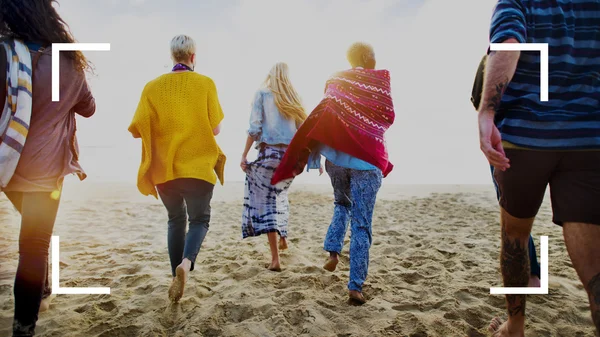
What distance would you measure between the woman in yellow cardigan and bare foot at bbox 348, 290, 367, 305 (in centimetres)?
115

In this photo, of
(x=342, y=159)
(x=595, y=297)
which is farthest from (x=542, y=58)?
(x=342, y=159)

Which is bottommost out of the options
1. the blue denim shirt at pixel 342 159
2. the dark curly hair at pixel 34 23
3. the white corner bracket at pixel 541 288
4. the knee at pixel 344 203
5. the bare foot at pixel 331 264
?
the bare foot at pixel 331 264

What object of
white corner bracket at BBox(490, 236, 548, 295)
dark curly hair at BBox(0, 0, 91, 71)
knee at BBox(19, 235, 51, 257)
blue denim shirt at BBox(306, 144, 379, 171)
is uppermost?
dark curly hair at BBox(0, 0, 91, 71)

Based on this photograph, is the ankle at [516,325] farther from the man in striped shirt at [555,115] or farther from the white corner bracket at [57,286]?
the white corner bracket at [57,286]

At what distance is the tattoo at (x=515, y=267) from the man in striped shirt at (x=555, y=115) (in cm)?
32

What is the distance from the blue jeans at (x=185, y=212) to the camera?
292 cm

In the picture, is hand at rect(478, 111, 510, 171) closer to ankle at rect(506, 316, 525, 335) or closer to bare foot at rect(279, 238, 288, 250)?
ankle at rect(506, 316, 525, 335)

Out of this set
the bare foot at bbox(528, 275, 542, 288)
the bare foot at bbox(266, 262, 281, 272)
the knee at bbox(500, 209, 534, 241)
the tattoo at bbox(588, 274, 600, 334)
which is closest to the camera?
the tattoo at bbox(588, 274, 600, 334)

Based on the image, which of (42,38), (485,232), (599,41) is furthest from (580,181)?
(485,232)

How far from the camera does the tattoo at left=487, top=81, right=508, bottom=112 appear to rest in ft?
5.70

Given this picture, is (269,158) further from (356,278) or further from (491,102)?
(491,102)

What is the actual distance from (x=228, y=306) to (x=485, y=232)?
12.6 ft

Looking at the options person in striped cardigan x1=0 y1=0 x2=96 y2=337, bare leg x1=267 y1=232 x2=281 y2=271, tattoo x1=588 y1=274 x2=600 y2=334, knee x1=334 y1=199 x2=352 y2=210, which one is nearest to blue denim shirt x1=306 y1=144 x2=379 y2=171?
knee x1=334 y1=199 x2=352 y2=210

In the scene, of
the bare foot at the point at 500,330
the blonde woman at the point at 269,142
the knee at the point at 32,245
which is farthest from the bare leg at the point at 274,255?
the knee at the point at 32,245
